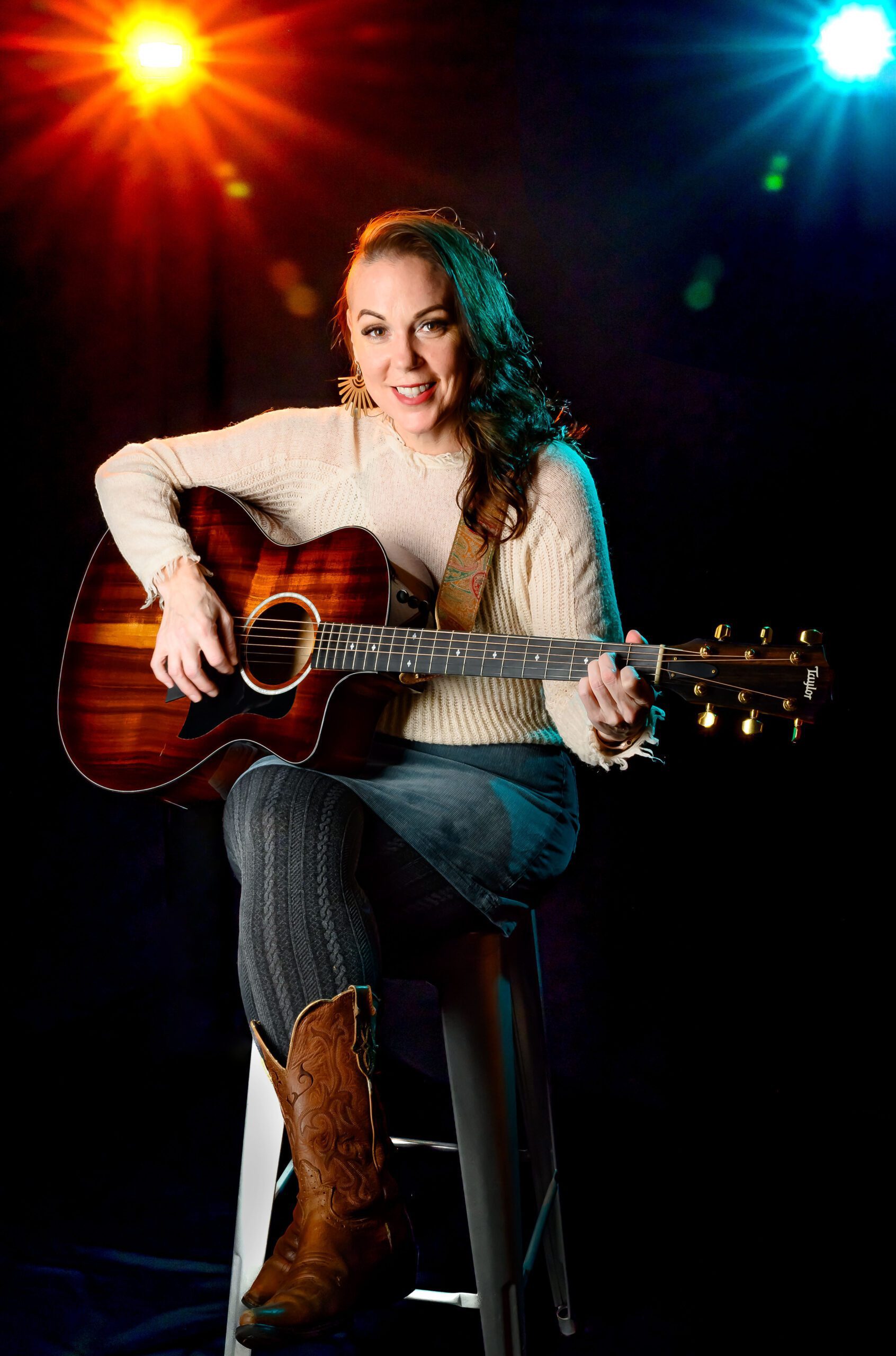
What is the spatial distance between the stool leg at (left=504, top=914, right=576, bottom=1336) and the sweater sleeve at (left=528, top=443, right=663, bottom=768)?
0.39 m

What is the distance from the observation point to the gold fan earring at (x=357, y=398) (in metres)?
1.84

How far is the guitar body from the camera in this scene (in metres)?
1.53

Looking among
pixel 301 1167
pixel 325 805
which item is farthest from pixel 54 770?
pixel 301 1167

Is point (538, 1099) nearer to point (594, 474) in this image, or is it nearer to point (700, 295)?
point (594, 474)

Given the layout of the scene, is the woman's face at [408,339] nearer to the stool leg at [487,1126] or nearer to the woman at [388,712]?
the woman at [388,712]

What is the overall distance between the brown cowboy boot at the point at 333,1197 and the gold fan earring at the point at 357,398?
1044 millimetres

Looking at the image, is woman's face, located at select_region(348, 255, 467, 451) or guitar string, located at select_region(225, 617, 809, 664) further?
woman's face, located at select_region(348, 255, 467, 451)

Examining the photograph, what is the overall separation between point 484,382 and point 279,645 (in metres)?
0.56

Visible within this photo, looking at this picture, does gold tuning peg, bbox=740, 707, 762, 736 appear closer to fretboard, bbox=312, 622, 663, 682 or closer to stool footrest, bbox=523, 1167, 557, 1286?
fretboard, bbox=312, 622, 663, 682

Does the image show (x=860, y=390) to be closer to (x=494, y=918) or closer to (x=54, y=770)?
(x=494, y=918)

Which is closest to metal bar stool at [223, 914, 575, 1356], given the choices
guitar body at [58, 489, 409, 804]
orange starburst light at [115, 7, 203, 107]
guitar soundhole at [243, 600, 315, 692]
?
guitar body at [58, 489, 409, 804]

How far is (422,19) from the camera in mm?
2467

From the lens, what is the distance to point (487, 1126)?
146 centimetres

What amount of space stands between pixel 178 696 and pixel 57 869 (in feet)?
4.15
